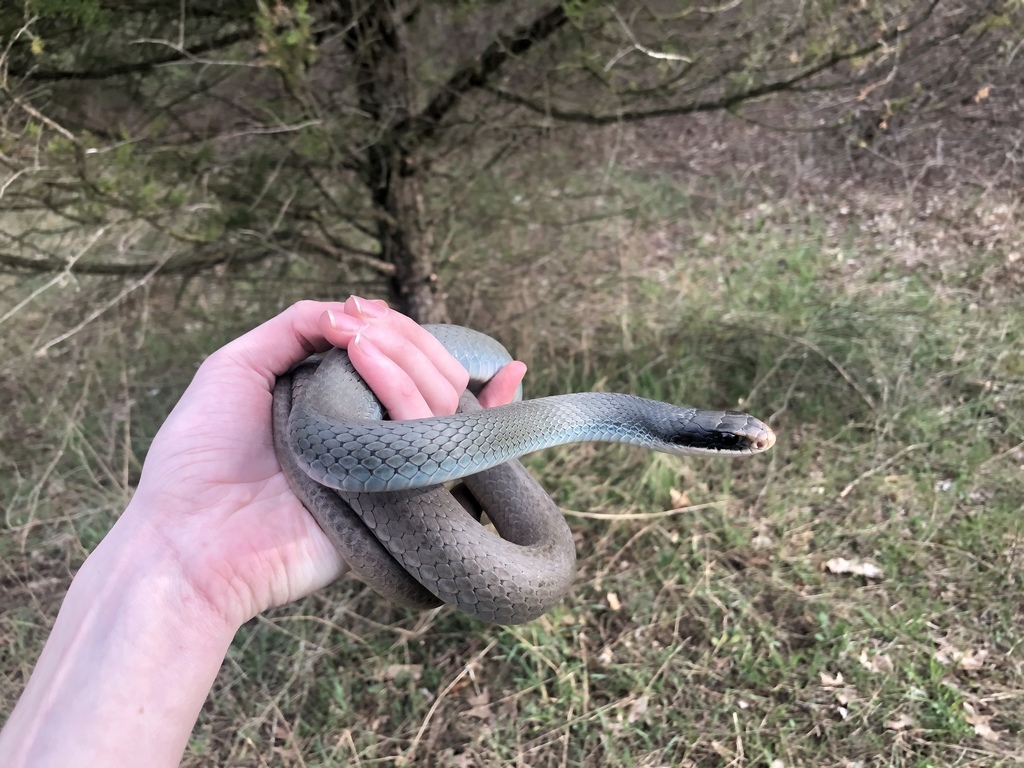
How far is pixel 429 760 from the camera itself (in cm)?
351

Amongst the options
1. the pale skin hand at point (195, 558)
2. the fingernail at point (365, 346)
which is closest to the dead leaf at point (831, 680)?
the pale skin hand at point (195, 558)

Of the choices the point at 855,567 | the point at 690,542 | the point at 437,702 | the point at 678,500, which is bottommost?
the point at 437,702

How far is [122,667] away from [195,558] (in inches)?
15.5

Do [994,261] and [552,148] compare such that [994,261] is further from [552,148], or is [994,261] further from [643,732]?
[643,732]

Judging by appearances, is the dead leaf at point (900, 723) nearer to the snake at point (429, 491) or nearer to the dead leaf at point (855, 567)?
the dead leaf at point (855, 567)

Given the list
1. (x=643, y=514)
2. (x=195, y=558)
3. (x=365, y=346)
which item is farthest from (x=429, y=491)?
(x=643, y=514)

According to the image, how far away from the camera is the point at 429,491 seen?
2492mm

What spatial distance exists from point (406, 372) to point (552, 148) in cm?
357

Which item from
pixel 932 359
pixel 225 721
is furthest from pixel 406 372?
pixel 932 359

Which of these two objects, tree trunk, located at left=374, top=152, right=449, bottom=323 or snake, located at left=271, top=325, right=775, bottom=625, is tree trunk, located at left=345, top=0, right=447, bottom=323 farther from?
snake, located at left=271, top=325, right=775, bottom=625

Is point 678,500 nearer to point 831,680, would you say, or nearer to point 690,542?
point 690,542

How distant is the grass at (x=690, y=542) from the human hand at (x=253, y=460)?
1509 mm

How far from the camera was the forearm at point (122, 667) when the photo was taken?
2016mm

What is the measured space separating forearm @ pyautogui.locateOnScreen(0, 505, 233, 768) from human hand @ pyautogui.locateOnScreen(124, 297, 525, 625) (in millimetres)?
88
